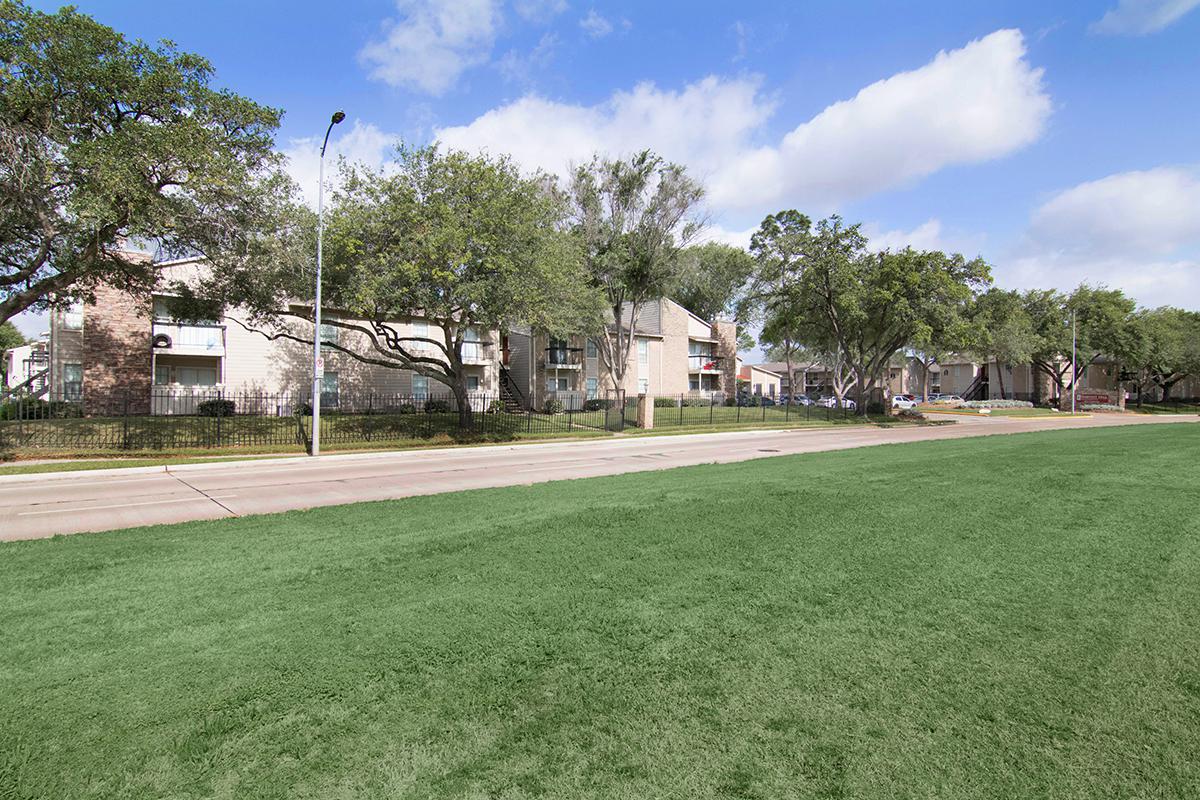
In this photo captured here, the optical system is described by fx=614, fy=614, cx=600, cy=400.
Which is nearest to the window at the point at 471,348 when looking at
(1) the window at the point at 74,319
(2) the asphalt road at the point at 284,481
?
(2) the asphalt road at the point at 284,481

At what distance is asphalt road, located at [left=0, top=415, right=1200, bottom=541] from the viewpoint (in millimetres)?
9773

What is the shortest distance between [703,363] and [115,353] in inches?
1582

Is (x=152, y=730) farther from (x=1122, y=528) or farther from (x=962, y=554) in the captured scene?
(x=1122, y=528)

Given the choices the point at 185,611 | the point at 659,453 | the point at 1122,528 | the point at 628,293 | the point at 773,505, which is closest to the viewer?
the point at 185,611

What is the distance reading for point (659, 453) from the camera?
2048 centimetres

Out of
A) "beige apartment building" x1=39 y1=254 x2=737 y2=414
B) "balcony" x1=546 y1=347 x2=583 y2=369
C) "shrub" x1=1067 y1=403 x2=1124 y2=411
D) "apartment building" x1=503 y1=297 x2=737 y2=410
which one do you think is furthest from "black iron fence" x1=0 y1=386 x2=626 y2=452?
"shrub" x1=1067 y1=403 x2=1124 y2=411

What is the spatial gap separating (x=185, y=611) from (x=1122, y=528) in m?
8.80

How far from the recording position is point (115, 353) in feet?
93.0

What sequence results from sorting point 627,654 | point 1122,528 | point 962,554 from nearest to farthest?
point 627,654 < point 962,554 < point 1122,528

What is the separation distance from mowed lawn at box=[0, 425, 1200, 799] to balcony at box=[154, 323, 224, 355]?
27.0 meters

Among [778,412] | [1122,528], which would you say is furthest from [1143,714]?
Answer: [778,412]

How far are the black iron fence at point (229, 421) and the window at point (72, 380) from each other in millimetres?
1150

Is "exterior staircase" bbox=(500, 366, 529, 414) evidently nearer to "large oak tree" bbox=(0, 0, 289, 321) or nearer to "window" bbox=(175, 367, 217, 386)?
"window" bbox=(175, 367, 217, 386)

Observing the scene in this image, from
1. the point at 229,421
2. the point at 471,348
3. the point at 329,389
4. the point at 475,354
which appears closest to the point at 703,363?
the point at 475,354
